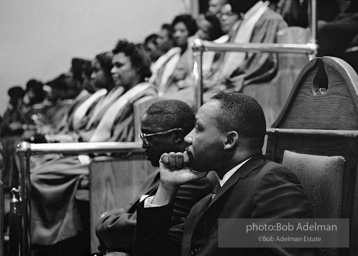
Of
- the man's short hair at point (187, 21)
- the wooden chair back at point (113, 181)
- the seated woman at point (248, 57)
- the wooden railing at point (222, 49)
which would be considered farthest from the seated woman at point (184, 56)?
the wooden chair back at point (113, 181)

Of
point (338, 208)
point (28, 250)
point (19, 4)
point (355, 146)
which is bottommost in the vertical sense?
point (28, 250)

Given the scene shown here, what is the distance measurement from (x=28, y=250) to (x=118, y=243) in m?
0.63

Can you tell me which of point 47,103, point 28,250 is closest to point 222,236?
point 28,250

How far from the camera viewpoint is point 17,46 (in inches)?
139

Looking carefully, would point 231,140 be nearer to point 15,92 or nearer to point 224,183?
point 224,183

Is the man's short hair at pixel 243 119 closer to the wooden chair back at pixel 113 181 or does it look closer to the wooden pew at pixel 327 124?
the wooden pew at pixel 327 124

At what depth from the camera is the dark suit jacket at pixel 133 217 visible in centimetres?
214

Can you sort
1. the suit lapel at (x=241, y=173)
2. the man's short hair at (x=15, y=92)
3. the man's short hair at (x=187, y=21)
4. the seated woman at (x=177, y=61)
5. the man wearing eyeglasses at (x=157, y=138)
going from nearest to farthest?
1. the suit lapel at (x=241, y=173)
2. the man wearing eyeglasses at (x=157, y=138)
3. the man's short hair at (x=15, y=92)
4. the seated woman at (x=177, y=61)
5. the man's short hair at (x=187, y=21)

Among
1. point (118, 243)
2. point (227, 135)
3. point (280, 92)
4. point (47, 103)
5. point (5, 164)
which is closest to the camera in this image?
point (227, 135)

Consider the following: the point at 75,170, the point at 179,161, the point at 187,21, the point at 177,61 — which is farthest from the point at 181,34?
the point at 179,161

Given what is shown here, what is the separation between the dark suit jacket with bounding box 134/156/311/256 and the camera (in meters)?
1.51

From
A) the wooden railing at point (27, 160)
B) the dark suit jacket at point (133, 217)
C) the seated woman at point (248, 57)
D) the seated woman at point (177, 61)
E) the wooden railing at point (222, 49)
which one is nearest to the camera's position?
the dark suit jacket at point (133, 217)

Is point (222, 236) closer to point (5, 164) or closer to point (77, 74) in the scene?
point (5, 164)

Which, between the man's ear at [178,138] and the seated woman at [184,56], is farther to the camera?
the seated woman at [184,56]
